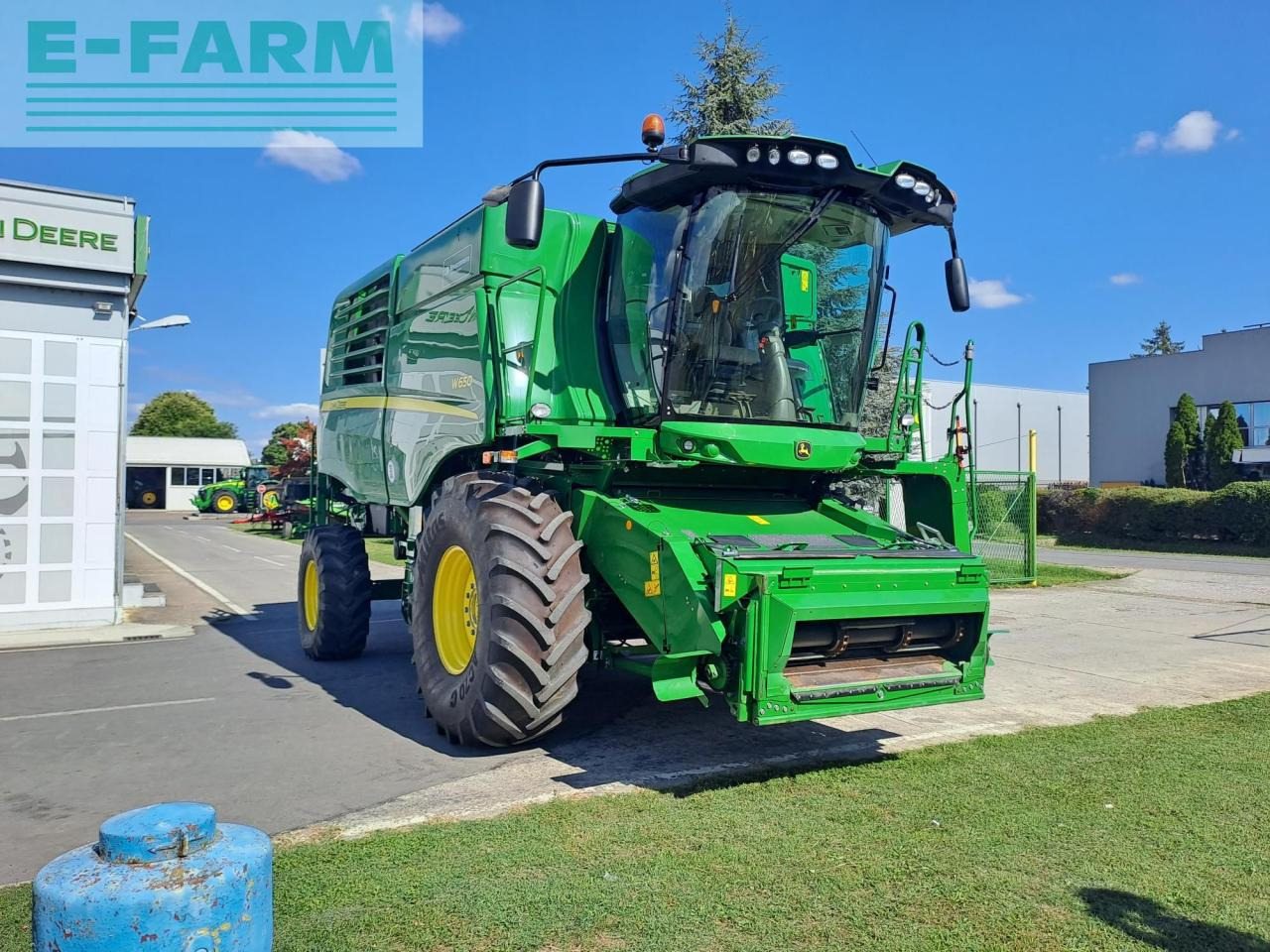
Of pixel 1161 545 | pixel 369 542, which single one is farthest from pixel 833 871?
pixel 1161 545

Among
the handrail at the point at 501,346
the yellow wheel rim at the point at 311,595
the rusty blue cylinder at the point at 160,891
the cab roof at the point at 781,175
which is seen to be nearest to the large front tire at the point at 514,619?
the handrail at the point at 501,346

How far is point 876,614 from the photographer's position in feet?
17.6

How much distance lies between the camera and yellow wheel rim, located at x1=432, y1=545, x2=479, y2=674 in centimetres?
640

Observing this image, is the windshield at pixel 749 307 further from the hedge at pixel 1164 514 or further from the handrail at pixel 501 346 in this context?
the hedge at pixel 1164 514

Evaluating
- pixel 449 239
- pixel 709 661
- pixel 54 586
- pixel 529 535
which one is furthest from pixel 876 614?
pixel 54 586

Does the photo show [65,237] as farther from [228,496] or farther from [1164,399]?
[228,496]

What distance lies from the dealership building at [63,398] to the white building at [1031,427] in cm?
3506

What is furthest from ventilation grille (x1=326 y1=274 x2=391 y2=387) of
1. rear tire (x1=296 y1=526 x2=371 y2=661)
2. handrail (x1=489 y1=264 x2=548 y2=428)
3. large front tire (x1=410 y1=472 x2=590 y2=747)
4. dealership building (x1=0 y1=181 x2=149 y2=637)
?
large front tire (x1=410 y1=472 x2=590 y2=747)

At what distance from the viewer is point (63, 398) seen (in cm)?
1141

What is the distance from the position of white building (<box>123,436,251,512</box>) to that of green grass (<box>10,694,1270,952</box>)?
62.2 m

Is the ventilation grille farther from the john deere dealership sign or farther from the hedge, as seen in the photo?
the hedge

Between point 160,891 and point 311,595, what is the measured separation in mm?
7593

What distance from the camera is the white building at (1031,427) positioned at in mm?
46219

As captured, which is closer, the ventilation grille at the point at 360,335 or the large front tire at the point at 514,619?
the large front tire at the point at 514,619
